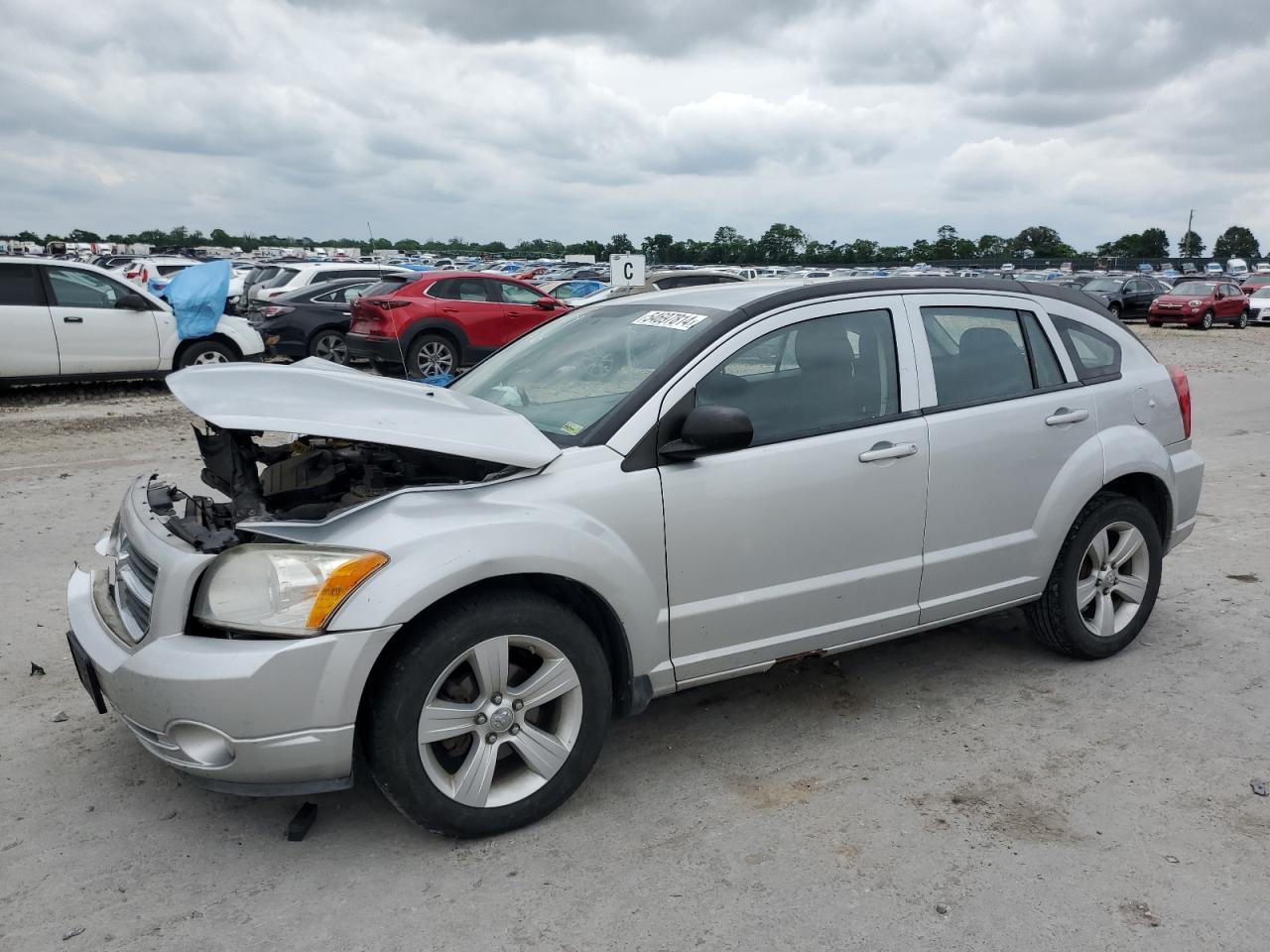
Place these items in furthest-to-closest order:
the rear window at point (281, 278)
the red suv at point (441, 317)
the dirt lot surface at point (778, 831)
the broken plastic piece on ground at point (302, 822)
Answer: the rear window at point (281, 278) → the red suv at point (441, 317) → the broken plastic piece on ground at point (302, 822) → the dirt lot surface at point (778, 831)

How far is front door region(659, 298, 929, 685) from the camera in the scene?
3557 mm

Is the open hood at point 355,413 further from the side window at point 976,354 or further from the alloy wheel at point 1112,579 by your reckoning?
the alloy wheel at point 1112,579

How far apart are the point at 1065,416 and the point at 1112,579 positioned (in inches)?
32.8

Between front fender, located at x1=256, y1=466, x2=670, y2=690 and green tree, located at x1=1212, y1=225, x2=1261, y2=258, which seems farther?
green tree, located at x1=1212, y1=225, x2=1261, y2=258

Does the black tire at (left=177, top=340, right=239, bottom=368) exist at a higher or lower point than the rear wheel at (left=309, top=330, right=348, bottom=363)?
higher

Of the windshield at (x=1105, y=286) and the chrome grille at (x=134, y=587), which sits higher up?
the chrome grille at (x=134, y=587)

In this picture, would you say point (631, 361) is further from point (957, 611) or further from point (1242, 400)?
point (1242, 400)

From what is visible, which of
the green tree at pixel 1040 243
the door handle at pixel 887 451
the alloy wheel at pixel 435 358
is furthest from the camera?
the green tree at pixel 1040 243

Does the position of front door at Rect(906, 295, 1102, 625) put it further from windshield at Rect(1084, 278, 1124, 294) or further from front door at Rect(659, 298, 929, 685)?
windshield at Rect(1084, 278, 1124, 294)

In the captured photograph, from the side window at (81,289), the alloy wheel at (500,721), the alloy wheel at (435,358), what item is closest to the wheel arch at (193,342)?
the side window at (81,289)

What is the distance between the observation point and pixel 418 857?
3178 millimetres

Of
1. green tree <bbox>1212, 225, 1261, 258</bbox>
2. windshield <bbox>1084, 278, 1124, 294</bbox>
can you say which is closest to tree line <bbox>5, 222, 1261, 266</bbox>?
green tree <bbox>1212, 225, 1261, 258</bbox>

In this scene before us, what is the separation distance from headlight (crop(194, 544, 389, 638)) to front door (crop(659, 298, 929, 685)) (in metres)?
1.06

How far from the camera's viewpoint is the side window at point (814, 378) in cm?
375
